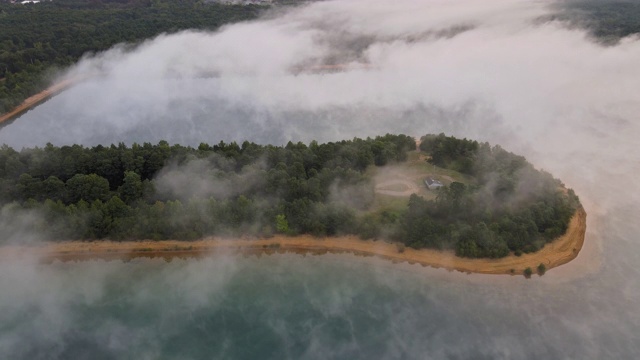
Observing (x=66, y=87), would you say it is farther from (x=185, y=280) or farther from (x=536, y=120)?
(x=536, y=120)

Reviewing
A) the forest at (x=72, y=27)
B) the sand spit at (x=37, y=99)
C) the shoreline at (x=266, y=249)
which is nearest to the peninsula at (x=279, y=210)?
the shoreline at (x=266, y=249)

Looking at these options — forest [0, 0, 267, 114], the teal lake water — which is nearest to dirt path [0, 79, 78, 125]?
forest [0, 0, 267, 114]

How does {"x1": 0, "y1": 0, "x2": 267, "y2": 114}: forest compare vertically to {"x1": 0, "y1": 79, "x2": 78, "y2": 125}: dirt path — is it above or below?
above

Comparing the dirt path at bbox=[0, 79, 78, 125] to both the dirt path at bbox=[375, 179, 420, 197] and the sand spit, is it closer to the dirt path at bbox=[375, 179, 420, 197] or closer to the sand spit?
the sand spit

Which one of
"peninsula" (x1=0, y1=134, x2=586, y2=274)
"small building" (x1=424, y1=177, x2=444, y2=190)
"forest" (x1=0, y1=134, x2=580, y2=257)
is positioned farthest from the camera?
"small building" (x1=424, y1=177, x2=444, y2=190)

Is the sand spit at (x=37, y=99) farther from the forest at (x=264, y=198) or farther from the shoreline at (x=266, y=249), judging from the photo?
the shoreline at (x=266, y=249)

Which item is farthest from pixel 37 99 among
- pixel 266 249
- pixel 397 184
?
pixel 397 184

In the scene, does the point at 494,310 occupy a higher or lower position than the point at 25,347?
lower

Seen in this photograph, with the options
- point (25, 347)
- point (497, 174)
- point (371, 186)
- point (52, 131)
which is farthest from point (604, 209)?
point (52, 131)
